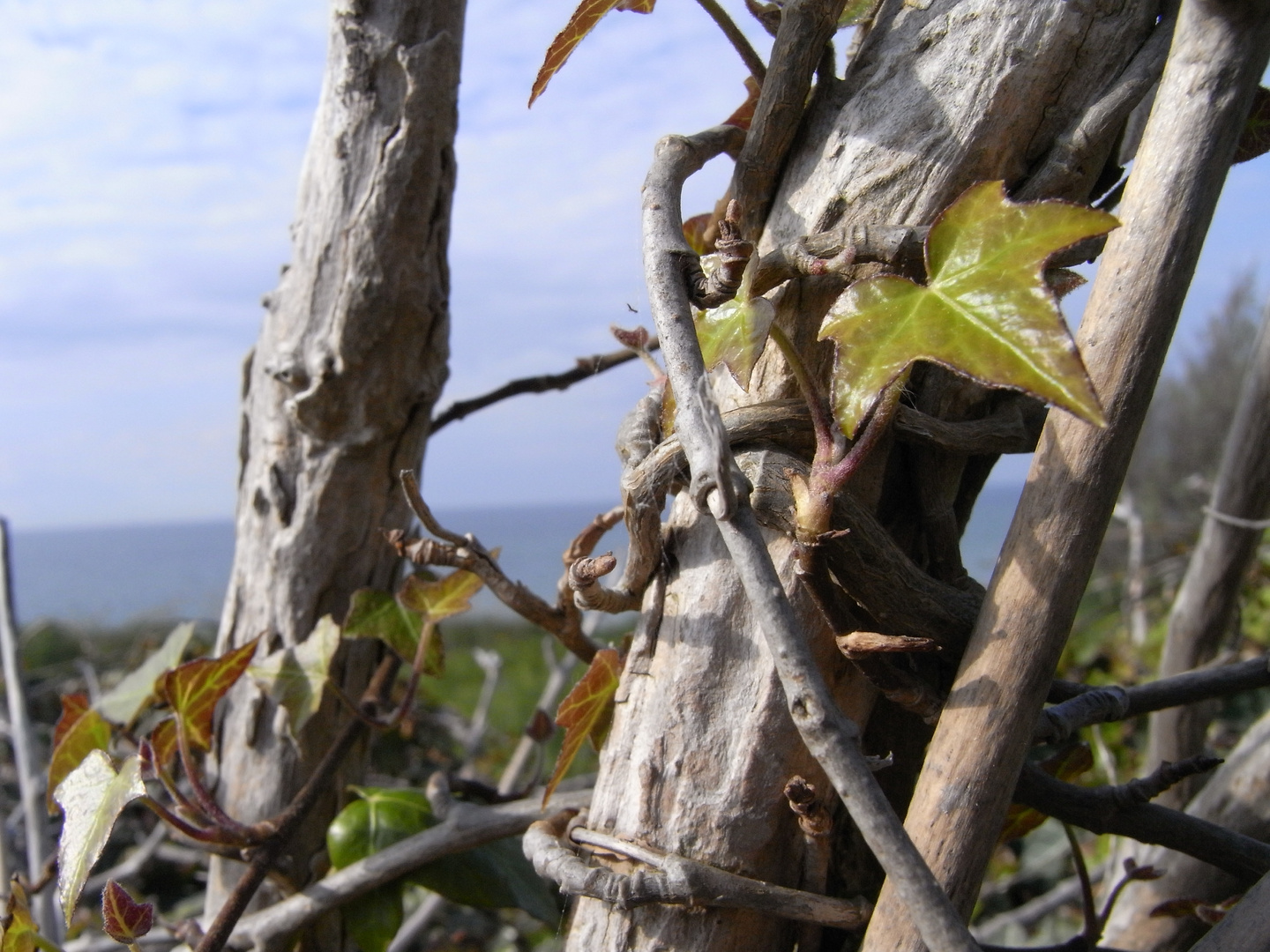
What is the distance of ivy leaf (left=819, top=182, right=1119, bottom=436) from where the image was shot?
0.91ft

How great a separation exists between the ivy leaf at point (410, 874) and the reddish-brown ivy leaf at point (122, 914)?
159 millimetres

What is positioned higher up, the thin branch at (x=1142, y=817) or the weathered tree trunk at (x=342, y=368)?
the weathered tree trunk at (x=342, y=368)

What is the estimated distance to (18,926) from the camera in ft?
1.66

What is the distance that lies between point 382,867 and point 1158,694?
537 millimetres

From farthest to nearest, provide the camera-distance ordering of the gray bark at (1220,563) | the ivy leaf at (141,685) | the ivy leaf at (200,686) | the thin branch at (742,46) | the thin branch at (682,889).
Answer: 1. the gray bark at (1220,563)
2. the ivy leaf at (141,685)
3. the ivy leaf at (200,686)
4. the thin branch at (742,46)
5. the thin branch at (682,889)

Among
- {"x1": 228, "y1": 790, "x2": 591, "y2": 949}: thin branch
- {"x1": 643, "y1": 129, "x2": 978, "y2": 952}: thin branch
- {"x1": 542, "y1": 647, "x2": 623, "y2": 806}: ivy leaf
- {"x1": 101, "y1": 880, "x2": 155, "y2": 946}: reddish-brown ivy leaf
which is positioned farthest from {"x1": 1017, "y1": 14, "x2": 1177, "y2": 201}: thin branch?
{"x1": 101, "y1": 880, "x2": 155, "y2": 946}: reddish-brown ivy leaf

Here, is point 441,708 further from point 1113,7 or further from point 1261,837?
point 1113,7

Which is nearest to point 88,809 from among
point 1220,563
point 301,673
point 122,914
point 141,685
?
point 122,914

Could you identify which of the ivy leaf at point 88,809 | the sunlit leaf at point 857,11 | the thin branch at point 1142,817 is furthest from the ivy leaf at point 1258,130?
the ivy leaf at point 88,809

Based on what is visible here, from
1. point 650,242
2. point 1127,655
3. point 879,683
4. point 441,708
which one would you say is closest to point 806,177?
point 650,242

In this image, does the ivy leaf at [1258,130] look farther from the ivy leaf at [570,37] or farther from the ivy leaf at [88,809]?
the ivy leaf at [88,809]

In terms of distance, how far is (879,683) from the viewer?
379 mm

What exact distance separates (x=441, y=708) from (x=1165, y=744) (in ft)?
6.62

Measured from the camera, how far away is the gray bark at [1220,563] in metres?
0.85
